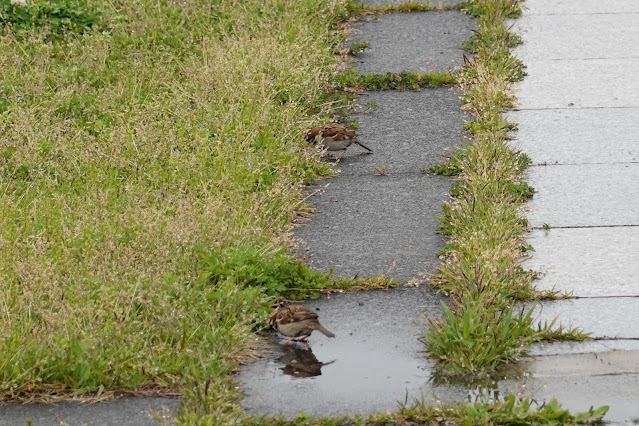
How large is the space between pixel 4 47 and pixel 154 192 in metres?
3.24

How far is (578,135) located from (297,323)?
3.43 metres

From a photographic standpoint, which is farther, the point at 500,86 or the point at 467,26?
the point at 467,26

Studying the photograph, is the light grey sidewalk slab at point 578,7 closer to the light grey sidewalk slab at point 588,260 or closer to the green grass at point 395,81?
the green grass at point 395,81

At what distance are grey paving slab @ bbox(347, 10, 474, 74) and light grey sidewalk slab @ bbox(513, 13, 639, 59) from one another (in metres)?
0.60

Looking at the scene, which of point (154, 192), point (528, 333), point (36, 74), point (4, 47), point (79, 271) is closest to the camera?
point (528, 333)

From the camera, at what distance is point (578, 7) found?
10.3m

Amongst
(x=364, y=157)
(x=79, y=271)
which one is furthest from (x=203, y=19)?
(x=79, y=271)

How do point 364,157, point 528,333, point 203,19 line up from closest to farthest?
point 528,333 → point 364,157 → point 203,19

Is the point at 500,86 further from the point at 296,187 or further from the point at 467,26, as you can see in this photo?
the point at 296,187

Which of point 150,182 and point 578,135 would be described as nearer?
point 150,182

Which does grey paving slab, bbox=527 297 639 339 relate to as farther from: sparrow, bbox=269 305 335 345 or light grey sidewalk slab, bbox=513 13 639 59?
light grey sidewalk slab, bbox=513 13 639 59

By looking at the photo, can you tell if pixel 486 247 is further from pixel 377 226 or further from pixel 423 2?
pixel 423 2

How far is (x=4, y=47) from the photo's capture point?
8.59 metres

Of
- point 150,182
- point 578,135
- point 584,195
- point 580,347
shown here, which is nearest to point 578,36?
point 578,135
